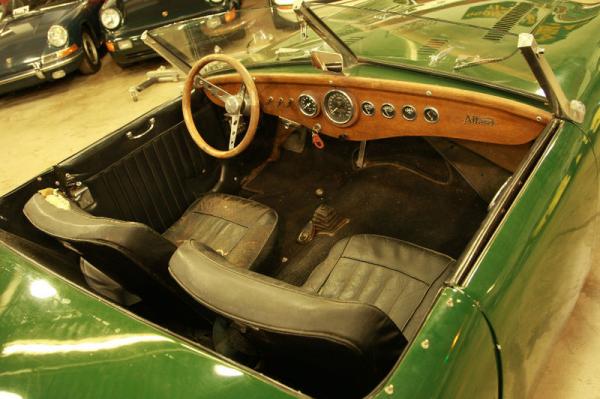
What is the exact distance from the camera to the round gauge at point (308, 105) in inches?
88.7

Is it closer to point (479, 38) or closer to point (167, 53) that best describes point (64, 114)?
point (167, 53)

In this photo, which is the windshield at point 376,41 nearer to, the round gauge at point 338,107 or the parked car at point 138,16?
the round gauge at point 338,107

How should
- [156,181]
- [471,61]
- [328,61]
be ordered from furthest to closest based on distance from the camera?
[156,181]
[328,61]
[471,61]

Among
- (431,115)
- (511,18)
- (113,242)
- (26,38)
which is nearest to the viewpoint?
(113,242)

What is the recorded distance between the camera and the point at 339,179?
9.09ft

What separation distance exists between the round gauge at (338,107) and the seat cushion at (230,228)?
1.83ft

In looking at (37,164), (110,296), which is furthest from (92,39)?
(110,296)

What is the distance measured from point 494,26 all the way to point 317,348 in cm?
177

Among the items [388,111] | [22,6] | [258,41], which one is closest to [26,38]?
[22,6]

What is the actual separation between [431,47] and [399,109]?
0.94 ft

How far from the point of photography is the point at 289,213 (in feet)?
8.89

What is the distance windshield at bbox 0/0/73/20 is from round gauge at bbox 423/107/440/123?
5.63 meters

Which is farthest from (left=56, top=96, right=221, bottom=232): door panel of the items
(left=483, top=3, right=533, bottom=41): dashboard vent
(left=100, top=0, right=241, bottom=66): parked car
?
(left=100, top=0, right=241, bottom=66): parked car

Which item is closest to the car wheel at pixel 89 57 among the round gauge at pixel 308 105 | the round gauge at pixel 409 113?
the round gauge at pixel 308 105
